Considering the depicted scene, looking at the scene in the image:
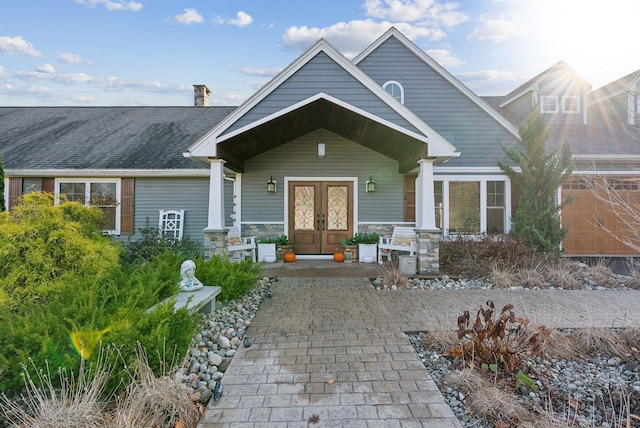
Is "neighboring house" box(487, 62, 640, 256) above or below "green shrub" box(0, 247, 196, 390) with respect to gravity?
above

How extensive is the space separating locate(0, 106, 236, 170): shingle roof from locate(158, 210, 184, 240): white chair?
1.29m

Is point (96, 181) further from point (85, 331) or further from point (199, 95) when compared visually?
point (85, 331)

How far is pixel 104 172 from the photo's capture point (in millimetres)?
9031

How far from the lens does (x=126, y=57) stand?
37.6ft

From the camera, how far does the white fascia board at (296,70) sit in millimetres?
6570

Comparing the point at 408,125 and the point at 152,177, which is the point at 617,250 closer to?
the point at 408,125

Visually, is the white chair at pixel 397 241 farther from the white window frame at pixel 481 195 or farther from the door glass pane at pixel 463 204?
the door glass pane at pixel 463 204

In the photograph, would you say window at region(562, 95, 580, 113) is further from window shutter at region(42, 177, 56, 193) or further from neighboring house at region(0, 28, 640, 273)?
window shutter at region(42, 177, 56, 193)

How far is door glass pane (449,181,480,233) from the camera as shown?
30.6 ft

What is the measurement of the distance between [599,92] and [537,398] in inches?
574

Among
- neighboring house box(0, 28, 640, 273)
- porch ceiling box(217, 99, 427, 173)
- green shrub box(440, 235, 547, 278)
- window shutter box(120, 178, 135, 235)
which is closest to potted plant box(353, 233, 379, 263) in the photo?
neighboring house box(0, 28, 640, 273)

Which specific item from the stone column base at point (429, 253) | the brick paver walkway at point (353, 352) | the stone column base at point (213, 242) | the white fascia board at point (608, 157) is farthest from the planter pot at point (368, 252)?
the white fascia board at point (608, 157)

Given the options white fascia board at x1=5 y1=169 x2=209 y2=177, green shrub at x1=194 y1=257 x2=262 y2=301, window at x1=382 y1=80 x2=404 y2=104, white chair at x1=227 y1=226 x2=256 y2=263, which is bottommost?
green shrub at x1=194 y1=257 x2=262 y2=301

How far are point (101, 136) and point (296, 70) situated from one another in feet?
25.1
